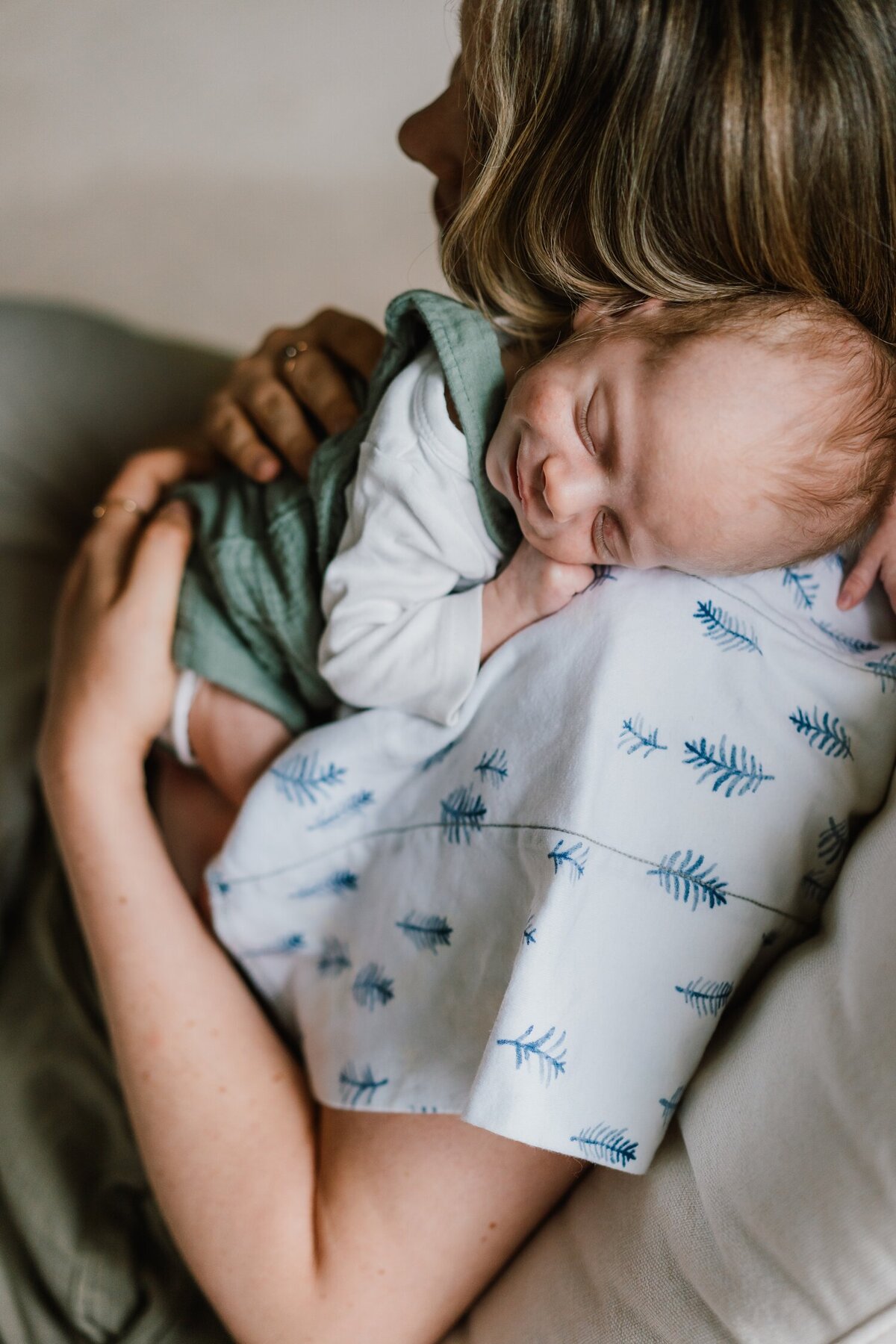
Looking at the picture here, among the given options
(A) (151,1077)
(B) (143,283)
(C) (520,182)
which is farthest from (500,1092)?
(B) (143,283)

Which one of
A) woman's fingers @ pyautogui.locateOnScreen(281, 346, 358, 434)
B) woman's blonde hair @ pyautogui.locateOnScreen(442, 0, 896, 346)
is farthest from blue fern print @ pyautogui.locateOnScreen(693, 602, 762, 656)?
woman's fingers @ pyautogui.locateOnScreen(281, 346, 358, 434)

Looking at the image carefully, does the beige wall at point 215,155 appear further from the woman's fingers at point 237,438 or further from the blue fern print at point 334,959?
the blue fern print at point 334,959

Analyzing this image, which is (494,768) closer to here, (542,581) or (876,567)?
(542,581)

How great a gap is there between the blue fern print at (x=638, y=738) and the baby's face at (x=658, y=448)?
12 centimetres

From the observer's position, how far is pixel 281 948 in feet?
3.09

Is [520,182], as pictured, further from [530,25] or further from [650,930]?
[650,930]

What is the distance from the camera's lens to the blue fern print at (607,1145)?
656 millimetres

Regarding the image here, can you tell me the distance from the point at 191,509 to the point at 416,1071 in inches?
25.7

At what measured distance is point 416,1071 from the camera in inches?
29.5

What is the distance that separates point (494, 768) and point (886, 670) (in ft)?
0.99

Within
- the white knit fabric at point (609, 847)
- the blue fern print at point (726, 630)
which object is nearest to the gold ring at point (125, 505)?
the white knit fabric at point (609, 847)

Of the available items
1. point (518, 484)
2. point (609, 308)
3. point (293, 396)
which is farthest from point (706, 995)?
point (293, 396)

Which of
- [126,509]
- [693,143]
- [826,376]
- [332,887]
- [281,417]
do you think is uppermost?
[693,143]

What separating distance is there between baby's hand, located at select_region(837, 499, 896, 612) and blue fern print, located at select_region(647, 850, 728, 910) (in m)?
0.24
